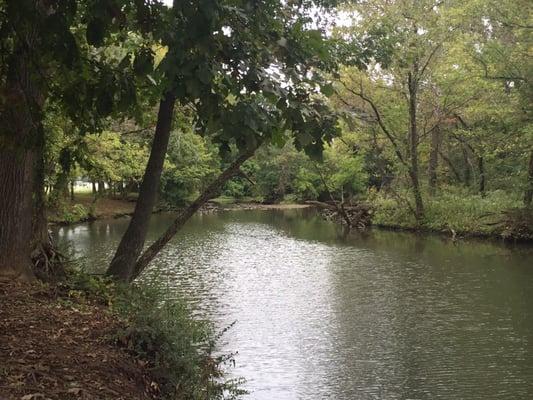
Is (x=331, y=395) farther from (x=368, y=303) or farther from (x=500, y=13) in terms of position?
(x=500, y=13)

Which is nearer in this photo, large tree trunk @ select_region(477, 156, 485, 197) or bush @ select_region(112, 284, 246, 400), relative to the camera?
bush @ select_region(112, 284, 246, 400)

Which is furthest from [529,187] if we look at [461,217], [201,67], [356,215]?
[201,67]

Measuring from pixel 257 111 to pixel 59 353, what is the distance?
93.5 inches

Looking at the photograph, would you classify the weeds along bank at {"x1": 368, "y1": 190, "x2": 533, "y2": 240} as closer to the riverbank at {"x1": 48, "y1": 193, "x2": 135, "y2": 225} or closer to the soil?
the riverbank at {"x1": 48, "y1": 193, "x2": 135, "y2": 225}

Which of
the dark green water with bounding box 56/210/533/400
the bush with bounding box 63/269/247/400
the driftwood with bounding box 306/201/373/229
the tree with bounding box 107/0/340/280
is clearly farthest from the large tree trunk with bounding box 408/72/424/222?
the tree with bounding box 107/0/340/280

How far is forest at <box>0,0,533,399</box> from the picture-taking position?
3.46 metres

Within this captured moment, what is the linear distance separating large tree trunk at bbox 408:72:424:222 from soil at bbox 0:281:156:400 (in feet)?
77.6

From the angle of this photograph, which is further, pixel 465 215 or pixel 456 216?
pixel 456 216

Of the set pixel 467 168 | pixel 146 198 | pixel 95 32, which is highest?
pixel 467 168

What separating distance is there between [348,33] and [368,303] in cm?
1388

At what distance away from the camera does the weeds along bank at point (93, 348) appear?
152 inches

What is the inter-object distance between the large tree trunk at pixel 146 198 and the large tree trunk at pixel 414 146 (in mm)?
22177

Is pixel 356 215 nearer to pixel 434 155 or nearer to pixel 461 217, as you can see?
pixel 434 155

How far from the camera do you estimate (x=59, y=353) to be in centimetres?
429
